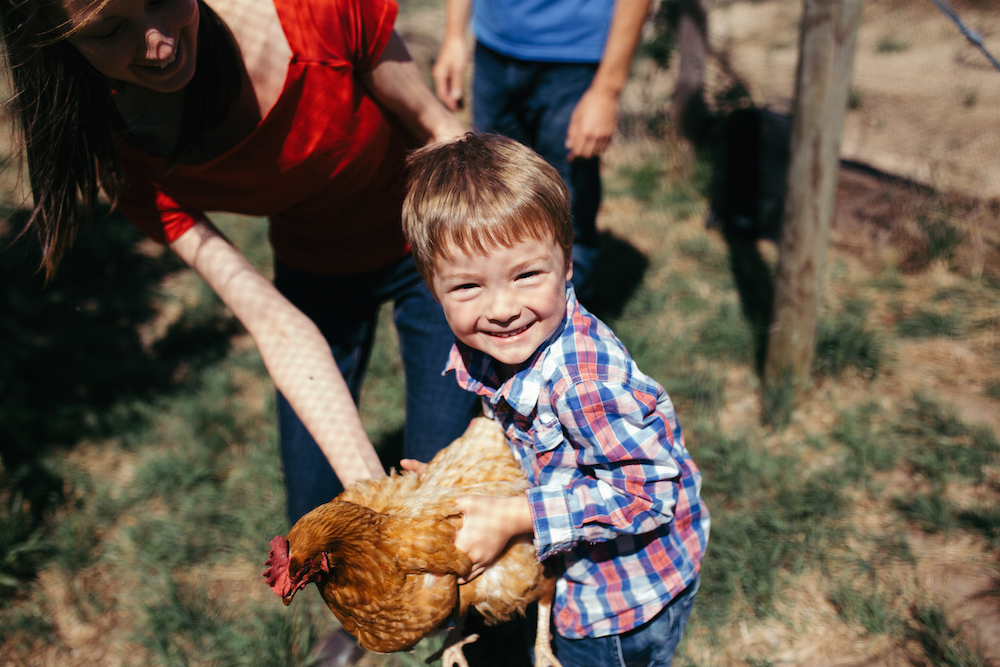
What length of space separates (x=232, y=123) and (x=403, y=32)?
6132 millimetres

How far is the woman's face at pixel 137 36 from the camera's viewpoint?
4.16 ft

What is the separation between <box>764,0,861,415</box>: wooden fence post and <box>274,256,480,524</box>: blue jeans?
1.66 metres

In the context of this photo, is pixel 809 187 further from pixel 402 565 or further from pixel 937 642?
pixel 402 565

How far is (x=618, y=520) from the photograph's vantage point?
1261 mm

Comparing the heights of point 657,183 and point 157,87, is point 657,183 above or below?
below

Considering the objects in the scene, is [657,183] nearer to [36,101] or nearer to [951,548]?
[951,548]

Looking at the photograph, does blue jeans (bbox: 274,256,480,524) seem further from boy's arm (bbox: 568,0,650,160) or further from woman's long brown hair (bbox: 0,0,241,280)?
boy's arm (bbox: 568,0,650,160)

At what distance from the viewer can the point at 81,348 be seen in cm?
403

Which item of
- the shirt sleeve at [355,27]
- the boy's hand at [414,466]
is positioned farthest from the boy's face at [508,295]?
the shirt sleeve at [355,27]

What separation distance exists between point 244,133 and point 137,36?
421 millimetres

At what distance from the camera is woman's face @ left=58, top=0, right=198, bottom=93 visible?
1269mm

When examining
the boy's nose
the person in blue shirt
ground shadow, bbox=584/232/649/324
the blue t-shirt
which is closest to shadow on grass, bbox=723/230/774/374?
ground shadow, bbox=584/232/649/324

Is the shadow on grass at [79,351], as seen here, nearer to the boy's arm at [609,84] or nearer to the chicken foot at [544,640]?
the boy's arm at [609,84]

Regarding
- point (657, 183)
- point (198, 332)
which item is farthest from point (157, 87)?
point (657, 183)
